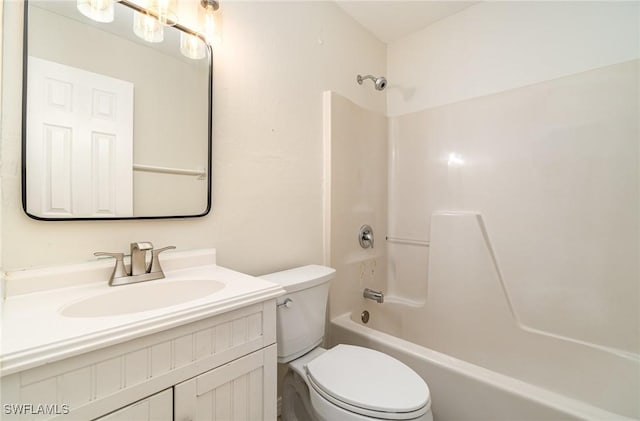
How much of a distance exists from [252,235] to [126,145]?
1.98ft

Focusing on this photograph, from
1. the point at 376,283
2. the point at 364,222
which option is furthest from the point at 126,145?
the point at 376,283

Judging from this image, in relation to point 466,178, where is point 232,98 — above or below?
above

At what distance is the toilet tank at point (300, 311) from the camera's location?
1.16 meters

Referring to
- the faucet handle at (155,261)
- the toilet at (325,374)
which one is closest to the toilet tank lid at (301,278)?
the toilet at (325,374)

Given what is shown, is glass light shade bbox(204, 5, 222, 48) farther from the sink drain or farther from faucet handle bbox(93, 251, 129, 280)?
the sink drain

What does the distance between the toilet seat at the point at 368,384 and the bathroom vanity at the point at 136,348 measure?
0.75 ft

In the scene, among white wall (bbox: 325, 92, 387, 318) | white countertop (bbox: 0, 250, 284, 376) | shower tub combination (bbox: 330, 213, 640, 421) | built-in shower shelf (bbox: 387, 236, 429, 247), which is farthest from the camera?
built-in shower shelf (bbox: 387, 236, 429, 247)

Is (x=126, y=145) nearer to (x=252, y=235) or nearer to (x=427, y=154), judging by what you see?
(x=252, y=235)

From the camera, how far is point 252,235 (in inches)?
52.2

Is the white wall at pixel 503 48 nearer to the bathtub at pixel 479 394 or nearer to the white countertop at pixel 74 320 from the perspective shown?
the bathtub at pixel 479 394

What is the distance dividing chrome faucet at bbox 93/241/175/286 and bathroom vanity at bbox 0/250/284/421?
0.03m

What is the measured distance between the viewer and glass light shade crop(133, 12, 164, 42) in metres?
0.99

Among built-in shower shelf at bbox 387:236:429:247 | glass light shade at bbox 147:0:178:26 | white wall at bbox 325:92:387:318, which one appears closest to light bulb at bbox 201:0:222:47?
glass light shade at bbox 147:0:178:26

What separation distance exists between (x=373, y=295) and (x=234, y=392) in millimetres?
1177
